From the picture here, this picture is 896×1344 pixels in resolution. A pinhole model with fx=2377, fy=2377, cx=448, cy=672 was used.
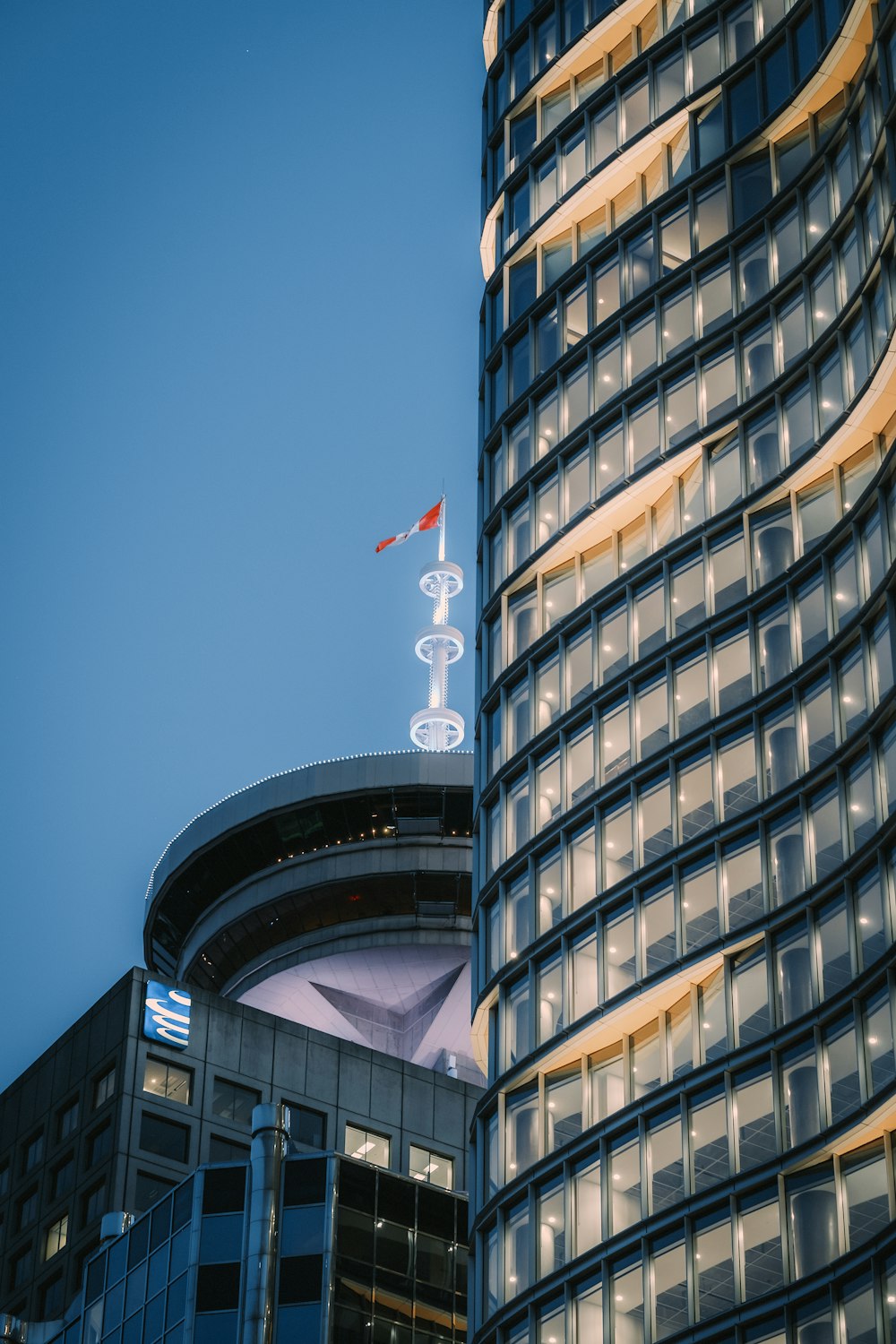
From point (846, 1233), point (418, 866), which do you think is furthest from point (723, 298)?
point (418, 866)

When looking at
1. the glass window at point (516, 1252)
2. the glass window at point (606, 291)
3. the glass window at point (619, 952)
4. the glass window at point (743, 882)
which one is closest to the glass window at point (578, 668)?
the glass window at point (619, 952)

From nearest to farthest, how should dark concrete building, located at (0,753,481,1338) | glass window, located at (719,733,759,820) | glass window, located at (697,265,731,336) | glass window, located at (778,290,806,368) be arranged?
glass window, located at (719,733,759,820)
glass window, located at (778,290,806,368)
glass window, located at (697,265,731,336)
dark concrete building, located at (0,753,481,1338)

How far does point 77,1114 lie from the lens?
9025 cm

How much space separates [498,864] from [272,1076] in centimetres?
3051

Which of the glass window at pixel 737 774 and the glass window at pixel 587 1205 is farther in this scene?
the glass window at pixel 737 774

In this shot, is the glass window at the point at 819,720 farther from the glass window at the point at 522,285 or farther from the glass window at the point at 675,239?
the glass window at the point at 522,285

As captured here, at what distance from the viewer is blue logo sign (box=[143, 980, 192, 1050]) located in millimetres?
88688

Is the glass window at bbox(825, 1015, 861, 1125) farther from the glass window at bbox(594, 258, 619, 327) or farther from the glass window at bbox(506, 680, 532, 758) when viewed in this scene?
the glass window at bbox(594, 258, 619, 327)

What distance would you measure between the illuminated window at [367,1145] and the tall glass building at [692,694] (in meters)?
29.7

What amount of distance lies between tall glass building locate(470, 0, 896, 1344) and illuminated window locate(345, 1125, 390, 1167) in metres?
29.7

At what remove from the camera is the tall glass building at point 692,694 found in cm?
5041

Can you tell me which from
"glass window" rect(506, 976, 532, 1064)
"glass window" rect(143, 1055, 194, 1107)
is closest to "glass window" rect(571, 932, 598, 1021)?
"glass window" rect(506, 976, 532, 1064)

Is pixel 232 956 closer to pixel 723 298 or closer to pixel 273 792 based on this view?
pixel 273 792

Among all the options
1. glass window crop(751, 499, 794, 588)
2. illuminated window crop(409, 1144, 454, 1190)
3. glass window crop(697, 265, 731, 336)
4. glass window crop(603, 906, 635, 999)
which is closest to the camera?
glass window crop(603, 906, 635, 999)
